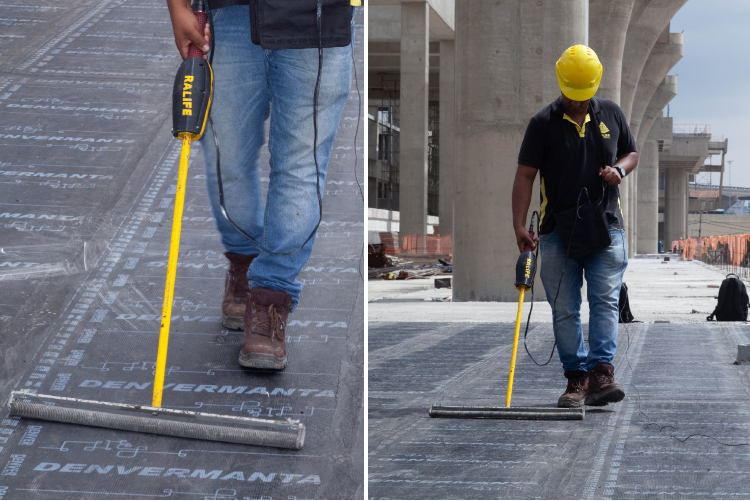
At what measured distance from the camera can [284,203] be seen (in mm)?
3463

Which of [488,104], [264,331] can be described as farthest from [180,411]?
[488,104]

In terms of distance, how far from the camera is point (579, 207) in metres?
4.06

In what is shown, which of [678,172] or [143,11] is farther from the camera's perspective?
[678,172]

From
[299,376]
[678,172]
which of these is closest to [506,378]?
[299,376]

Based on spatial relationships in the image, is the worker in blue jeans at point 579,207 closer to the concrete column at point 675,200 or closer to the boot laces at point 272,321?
the boot laces at point 272,321

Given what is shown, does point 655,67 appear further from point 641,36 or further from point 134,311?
point 134,311

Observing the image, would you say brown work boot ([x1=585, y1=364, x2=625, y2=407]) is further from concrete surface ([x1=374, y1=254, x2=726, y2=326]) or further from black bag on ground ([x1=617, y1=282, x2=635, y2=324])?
black bag on ground ([x1=617, y1=282, x2=635, y2=324])

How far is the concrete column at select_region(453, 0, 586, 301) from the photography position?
38.2 ft

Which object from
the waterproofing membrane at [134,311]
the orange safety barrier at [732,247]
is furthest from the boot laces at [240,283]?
the orange safety barrier at [732,247]

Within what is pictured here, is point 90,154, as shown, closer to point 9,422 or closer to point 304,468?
point 9,422

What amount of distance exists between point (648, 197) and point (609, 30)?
3817 cm

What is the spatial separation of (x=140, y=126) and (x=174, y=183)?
40.7 inches

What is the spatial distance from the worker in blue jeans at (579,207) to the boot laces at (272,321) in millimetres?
1428

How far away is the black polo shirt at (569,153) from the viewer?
13.4 ft
